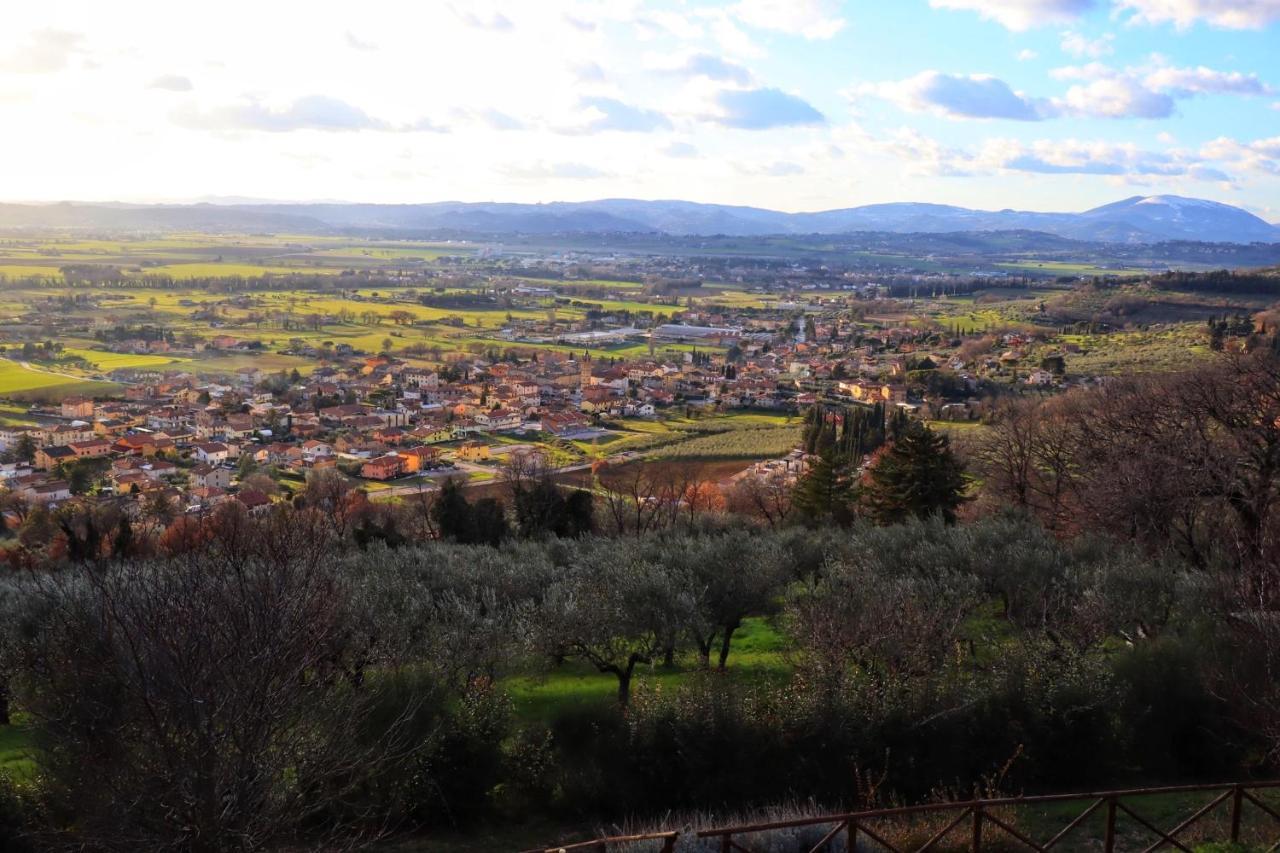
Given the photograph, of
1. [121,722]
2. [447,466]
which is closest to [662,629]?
[121,722]

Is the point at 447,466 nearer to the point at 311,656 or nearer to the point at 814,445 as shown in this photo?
the point at 814,445

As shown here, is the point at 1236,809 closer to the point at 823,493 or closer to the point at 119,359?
the point at 823,493

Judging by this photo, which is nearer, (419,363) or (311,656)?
(311,656)

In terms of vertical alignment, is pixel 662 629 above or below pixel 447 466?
above

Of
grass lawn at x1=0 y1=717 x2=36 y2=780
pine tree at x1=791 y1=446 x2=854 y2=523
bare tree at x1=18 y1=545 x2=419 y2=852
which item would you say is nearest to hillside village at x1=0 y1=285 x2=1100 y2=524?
pine tree at x1=791 y1=446 x2=854 y2=523

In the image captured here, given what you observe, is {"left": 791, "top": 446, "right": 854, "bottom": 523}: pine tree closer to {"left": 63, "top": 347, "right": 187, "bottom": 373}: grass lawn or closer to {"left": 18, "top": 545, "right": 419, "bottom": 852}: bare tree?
{"left": 18, "top": 545, "right": 419, "bottom": 852}: bare tree

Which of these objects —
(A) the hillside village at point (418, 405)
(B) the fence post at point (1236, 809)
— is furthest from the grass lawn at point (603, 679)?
(A) the hillside village at point (418, 405)

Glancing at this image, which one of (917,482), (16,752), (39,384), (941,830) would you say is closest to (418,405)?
(39,384)

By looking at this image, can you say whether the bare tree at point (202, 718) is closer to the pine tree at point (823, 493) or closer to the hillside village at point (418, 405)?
the pine tree at point (823, 493)
